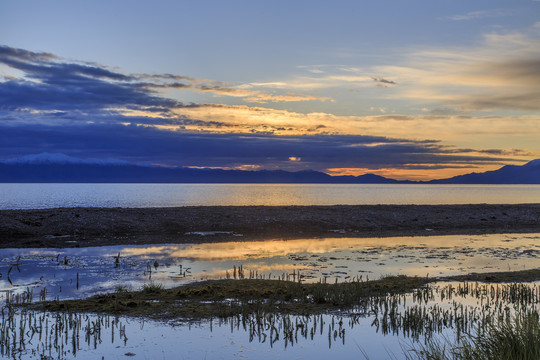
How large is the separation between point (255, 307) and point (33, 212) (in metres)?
34.4

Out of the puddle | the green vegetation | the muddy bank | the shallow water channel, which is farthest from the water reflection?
the muddy bank

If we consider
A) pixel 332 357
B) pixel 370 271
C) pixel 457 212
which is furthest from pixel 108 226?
pixel 457 212

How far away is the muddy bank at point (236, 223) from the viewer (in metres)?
35.2

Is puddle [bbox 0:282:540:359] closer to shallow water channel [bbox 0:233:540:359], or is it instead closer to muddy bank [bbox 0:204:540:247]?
shallow water channel [bbox 0:233:540:359]

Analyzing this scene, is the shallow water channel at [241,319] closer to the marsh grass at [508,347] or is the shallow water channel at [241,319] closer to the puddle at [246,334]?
the puddle at [246,334]

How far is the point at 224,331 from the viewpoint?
11969mm

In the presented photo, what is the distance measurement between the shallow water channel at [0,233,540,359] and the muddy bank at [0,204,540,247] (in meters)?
5.20

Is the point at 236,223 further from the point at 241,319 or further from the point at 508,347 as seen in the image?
the point at 508,347

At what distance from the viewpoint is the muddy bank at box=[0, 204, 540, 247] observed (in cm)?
3525

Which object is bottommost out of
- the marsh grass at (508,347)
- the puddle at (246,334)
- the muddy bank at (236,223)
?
the muddy bank at (236,223)

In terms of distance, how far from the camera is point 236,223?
1703 inches

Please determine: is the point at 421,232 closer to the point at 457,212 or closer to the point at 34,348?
the point at 457,212

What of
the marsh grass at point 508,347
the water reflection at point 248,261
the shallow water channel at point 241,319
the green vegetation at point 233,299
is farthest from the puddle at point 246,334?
Result: the water reflection at point 248,261

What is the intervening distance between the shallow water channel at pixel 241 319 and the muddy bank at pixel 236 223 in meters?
5.20
